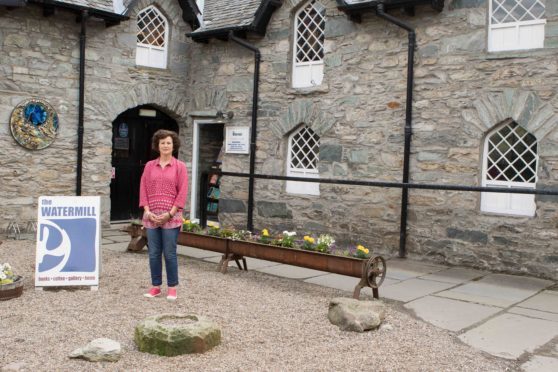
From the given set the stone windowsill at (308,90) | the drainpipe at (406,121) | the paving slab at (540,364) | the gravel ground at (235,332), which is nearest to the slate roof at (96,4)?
the stone windowsill at (308,90)

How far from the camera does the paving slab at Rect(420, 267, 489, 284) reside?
725 centimetres

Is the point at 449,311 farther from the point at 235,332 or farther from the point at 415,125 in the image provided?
the point at 415,125

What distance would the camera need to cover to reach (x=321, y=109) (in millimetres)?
9875

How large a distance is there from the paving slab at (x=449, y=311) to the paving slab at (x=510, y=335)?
0.46 feet

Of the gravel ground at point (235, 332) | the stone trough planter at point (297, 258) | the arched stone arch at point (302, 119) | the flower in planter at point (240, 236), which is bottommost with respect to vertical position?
the gravel ground at point (235, 332)

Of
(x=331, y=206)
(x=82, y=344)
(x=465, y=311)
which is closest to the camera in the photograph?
(x=82, y=344)

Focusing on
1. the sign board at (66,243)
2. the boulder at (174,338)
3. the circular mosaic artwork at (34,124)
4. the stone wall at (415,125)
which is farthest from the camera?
the circular mosaic artwork at (34,124)

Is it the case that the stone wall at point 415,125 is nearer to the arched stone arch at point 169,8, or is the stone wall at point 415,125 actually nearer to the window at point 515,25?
the window at point 515,25

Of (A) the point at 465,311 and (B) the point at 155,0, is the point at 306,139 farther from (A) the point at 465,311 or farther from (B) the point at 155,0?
(A) the point at 465,311

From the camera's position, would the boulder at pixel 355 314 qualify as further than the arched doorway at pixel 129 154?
No

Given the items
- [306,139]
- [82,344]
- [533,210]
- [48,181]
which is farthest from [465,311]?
[48,181]

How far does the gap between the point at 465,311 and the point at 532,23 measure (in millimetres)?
4353

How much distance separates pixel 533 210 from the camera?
7.79 m

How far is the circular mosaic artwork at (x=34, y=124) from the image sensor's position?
9859 mm
